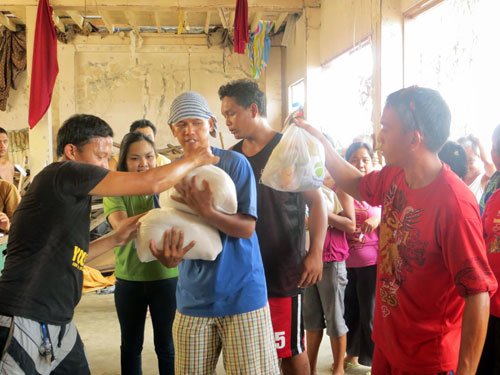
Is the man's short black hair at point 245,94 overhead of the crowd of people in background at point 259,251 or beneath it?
overhead

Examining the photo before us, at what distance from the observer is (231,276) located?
1.72 metres

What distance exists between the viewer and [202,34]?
30.9 feet

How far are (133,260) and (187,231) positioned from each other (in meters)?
0.88

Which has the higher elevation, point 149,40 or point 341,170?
point 149,40

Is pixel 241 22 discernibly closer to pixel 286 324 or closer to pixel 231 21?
pixel 231 21

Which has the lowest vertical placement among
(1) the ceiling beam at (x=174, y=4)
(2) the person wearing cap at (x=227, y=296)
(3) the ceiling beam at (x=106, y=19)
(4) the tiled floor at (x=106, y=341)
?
(4) the tiled floor at (x=106, y=341)

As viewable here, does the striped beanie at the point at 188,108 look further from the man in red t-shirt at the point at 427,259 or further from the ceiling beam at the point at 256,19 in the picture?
the ceiling beam at the point at 256,19

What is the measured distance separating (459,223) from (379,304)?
44 cm

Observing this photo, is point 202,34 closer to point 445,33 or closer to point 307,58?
point 307,58

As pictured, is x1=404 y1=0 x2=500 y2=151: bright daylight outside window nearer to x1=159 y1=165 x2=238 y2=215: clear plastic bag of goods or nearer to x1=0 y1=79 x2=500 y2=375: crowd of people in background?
x1=0 y1=79 x2=500 y2=375: crowd of people in background

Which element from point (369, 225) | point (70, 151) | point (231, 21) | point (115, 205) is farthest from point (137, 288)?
point (231, 21)

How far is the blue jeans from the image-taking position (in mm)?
2414

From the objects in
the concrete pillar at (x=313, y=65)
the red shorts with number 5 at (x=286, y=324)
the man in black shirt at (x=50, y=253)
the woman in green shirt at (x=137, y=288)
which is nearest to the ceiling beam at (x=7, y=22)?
the concrete pillar at (x=313, y=65)

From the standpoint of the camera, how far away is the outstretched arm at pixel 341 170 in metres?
1.87
